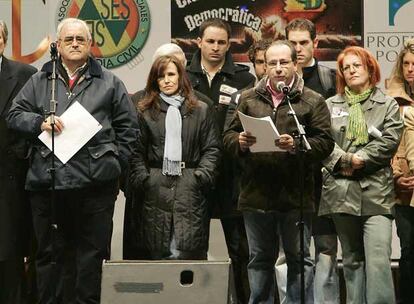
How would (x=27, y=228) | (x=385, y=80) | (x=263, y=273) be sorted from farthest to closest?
1. (x=385, y=80)
2. (x=27, y=228)
3. (x=263, y=273)

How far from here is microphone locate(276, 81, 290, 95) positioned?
5.23 metres

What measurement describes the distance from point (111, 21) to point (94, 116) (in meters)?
2.04

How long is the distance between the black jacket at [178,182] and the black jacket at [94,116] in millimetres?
202

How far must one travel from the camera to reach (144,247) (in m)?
5.76

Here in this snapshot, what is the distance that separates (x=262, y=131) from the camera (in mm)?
5207

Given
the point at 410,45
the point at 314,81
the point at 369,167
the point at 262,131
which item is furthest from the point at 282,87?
the point at 410,45

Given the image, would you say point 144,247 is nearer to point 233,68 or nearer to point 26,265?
point 26,265

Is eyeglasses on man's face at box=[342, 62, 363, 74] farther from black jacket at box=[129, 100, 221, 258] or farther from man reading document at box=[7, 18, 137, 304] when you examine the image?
man reading document at box=[7, 18, 137, 304]

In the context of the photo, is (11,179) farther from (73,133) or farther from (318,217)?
(318,217)

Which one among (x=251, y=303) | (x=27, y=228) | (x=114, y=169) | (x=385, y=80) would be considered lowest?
(x=251, y=303)

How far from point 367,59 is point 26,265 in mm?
2598

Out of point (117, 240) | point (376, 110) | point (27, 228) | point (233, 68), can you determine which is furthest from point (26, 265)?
point (376, 110)

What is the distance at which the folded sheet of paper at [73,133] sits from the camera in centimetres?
543

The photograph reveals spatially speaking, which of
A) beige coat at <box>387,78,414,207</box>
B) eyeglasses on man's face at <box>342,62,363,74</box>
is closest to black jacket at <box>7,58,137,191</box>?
eyeglasses on man's face at <box>342,62,363,74</box>
